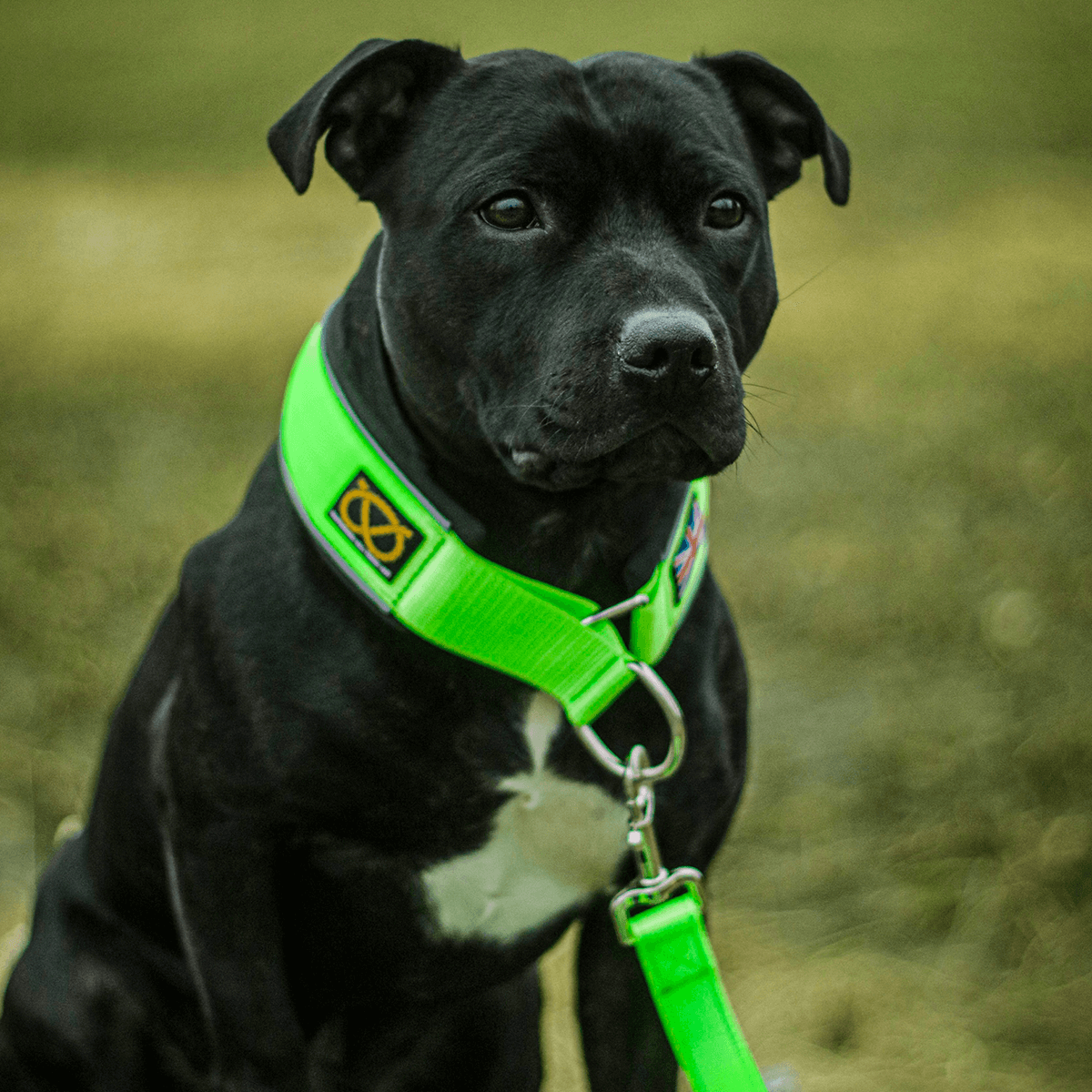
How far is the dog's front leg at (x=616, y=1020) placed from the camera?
1.87 meters

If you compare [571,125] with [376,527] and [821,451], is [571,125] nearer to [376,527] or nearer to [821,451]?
[376,527]

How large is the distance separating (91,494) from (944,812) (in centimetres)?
312

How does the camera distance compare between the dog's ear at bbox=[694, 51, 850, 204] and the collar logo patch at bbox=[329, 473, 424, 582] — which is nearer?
the collar logo patch at bbox=[329, 473, 424, 582]

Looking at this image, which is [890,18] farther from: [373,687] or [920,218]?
[373,687]

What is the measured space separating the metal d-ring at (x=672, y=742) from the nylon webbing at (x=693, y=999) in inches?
6.2

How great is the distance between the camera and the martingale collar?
5.08 ft

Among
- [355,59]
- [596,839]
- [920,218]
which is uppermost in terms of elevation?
[355,59]

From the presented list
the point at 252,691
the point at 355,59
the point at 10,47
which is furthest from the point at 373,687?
the point at 10,47

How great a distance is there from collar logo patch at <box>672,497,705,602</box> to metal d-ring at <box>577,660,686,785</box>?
136 mm

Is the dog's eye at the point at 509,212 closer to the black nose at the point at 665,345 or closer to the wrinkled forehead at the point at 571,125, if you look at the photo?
the wrinkled forehead at the point at 571,125

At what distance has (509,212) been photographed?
60.9 inches

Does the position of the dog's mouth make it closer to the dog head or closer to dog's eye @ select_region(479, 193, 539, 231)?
the dog head

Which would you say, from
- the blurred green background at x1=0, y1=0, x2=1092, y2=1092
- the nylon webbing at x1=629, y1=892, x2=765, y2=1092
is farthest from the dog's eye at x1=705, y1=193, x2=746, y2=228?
the nylon webbing at x1=629, y1=892, x2=765, y2=1092

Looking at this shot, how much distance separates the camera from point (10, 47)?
6172 mm
